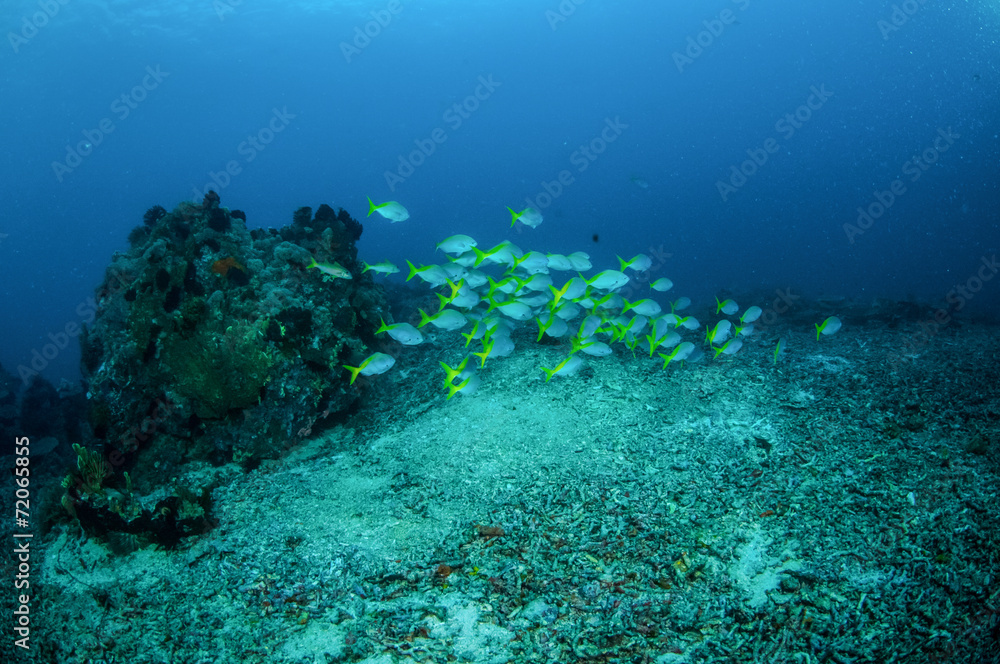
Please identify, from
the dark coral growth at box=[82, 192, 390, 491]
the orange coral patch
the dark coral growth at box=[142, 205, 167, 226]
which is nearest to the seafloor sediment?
the dark coral growth at box=[82, 192, 390, 491]

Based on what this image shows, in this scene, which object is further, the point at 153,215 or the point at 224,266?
the point at 153,215

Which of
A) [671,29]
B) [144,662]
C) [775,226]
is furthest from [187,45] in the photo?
[775,226]

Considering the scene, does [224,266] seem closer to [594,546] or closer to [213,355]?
[213,355]

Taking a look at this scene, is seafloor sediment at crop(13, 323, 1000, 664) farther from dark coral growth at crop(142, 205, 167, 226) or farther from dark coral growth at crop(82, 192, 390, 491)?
dark coral growth at crop(142, 205, 167, 226)

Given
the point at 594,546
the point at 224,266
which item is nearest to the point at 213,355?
the point at 224,266

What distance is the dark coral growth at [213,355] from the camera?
5.84 metres

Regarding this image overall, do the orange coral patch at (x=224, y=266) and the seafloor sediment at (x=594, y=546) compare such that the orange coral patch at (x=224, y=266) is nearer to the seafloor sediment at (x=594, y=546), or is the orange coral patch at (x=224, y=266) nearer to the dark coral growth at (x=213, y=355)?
the dark coral growth at (x=213, y=355)

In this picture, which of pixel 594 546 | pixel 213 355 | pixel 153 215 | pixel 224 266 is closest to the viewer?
pixel 594 546

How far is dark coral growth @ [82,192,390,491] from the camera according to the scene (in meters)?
5.84

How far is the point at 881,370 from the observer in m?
6.59

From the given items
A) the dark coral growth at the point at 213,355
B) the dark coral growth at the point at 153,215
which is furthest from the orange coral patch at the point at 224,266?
the dark coral growth at the point at 153,215

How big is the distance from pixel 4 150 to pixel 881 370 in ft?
383

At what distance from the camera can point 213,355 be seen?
19.3ft

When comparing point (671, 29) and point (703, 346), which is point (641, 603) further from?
point (671, 29)
